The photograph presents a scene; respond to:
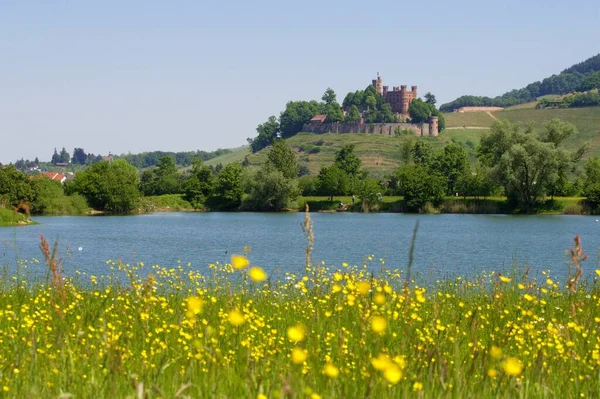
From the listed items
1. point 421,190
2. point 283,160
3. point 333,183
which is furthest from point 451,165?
point 283,160

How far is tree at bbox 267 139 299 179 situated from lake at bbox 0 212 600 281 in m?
31.8

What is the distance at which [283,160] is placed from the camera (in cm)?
10450

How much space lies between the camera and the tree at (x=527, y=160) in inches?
2990

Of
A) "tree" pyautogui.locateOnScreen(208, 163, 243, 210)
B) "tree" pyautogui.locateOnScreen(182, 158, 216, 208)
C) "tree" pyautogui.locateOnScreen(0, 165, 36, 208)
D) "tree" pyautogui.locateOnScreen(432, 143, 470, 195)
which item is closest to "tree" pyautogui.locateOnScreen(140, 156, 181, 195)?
"tree" pyautogui.locateOnScreen(182, 158, 216, 208)

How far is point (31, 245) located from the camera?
Result: 141 feet

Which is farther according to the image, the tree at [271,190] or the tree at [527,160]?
the tree at [271,190]

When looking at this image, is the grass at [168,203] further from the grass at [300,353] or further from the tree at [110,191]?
the grass at [300,353]

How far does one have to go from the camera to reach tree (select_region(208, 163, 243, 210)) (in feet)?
329

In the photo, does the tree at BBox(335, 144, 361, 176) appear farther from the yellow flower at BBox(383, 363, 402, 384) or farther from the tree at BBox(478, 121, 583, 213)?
the yellow flower at BBox(383, 363, 402, 384)

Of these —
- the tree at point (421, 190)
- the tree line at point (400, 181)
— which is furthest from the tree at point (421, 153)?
the tree at point (421, 190)

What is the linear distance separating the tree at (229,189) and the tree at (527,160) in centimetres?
3283

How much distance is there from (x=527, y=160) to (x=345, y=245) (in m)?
38.7

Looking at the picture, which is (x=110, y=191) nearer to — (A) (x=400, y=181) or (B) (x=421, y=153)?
(A) (x=400, y=181)

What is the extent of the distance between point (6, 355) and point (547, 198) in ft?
265
